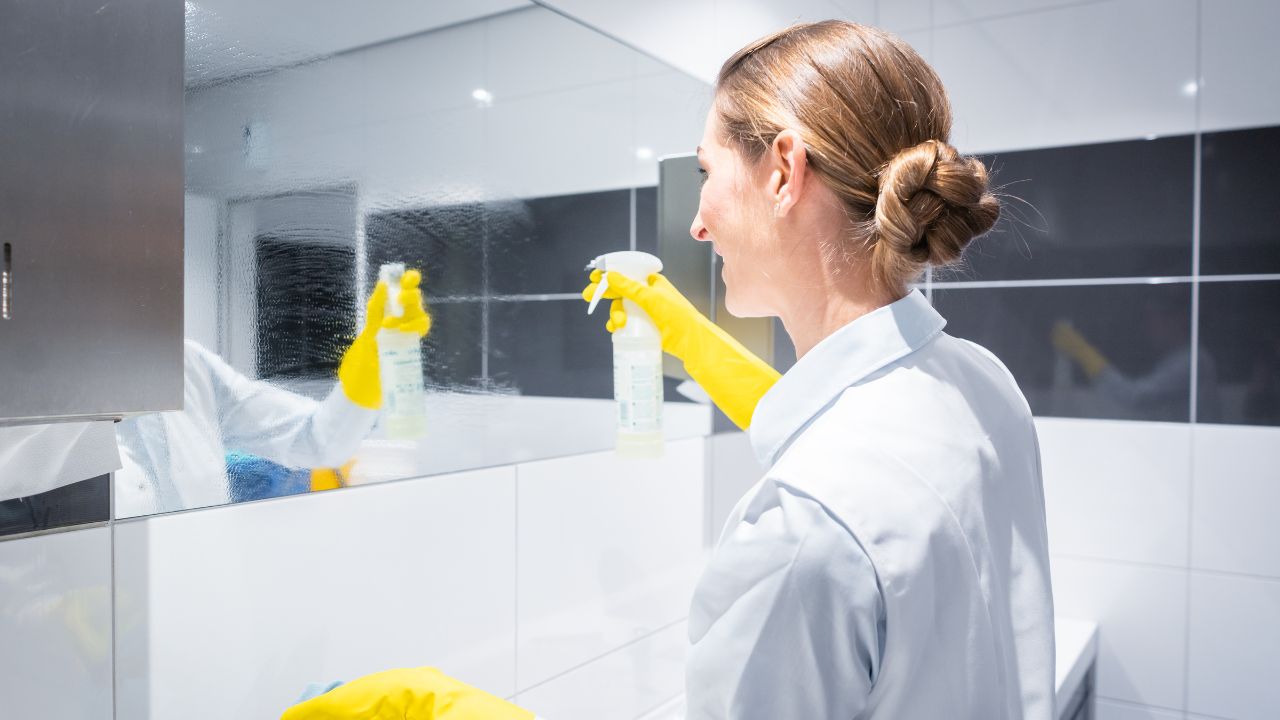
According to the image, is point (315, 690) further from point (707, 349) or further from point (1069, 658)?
point (1069, 658)

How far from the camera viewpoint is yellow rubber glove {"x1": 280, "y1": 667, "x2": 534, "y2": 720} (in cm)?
79

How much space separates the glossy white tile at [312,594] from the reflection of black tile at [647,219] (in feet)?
1.73

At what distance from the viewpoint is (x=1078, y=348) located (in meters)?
1.77

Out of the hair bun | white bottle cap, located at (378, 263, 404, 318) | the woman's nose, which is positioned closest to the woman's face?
the woman's nose

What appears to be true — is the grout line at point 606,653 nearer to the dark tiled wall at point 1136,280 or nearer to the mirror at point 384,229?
the mirror at point 384,229

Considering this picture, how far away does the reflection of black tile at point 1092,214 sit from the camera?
5.52 ft

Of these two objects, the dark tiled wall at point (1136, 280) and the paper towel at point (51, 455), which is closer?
the paper towel at point (51, 455)

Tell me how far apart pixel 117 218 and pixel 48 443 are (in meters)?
0.18

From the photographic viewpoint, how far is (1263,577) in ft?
5.28

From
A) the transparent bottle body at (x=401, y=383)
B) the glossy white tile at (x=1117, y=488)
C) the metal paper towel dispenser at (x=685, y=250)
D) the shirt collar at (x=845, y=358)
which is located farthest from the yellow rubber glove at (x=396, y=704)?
the glossy white tile at (x=1117, y=488)

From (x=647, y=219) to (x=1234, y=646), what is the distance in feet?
4.71

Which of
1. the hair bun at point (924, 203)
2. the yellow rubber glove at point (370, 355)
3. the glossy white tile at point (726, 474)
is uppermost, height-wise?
the hair bun at point (924, 203)

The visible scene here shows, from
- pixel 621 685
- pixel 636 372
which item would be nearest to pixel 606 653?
pixel 621 685

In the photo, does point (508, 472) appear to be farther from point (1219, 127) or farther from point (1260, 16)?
point (1260, 16)
